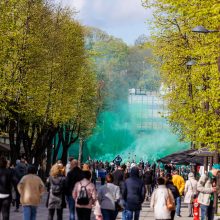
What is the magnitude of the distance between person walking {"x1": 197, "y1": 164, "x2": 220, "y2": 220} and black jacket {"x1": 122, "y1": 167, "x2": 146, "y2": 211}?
314 centimetres

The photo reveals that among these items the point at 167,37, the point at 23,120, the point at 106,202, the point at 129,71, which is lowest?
the point at 106,202

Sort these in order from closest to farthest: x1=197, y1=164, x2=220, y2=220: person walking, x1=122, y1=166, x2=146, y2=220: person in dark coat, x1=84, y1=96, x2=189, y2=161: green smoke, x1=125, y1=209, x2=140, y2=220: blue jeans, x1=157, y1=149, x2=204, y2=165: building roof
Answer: x1=122, y1=166, x2=146, y2=220: person in dark coat
x1=125, y1=209, x2=140, y2=220: blue jeans
x1=197, y1=164, x2=220, y2=220: person walking
x1=157, y1=149, x2=204, y2=165: building roof
x1=84, y1=96, x2=189, y2=161: green smoke

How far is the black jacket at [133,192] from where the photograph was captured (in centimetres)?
2266

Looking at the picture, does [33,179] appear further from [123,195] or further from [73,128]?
[73,128]

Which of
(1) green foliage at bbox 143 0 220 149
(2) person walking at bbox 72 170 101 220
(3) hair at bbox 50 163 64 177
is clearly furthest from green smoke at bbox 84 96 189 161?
(2) person walking at bbox 72 170 101 220

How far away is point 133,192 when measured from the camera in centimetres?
2264

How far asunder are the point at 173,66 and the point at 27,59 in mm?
8359

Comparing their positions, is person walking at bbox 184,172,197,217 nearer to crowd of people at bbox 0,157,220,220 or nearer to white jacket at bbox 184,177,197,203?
white jacket at bbox 184,177,197,203

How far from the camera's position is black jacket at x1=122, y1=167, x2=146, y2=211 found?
22656 millimetres

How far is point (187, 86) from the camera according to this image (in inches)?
1998

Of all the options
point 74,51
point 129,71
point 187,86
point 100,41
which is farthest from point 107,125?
point 187,86

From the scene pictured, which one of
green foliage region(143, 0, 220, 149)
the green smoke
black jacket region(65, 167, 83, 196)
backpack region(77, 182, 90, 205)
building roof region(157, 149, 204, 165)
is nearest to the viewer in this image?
backpack region(77, 182, 90, 205)

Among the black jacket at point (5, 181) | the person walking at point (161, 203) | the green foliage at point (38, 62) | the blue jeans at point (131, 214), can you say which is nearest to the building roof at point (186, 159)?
the green foliage at point (38, 62)

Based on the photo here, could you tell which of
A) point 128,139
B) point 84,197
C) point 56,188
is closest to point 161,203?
point 84,197
